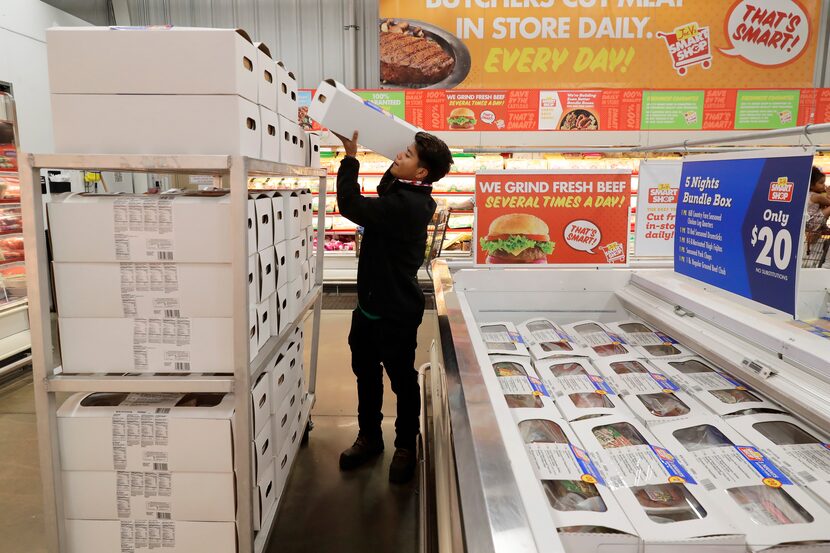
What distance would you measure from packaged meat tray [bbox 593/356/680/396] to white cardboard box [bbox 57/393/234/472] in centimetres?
130

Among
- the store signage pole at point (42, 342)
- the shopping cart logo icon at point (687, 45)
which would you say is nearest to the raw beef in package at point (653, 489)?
the store signage pole at point (42, 342)

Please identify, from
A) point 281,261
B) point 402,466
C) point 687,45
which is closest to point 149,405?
point 281,261

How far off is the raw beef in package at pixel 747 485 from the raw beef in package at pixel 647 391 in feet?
0.22

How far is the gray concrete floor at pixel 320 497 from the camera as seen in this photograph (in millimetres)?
2428

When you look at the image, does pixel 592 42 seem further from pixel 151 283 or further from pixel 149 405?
pixel 149 405

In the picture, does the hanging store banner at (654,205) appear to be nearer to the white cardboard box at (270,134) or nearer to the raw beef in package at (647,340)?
the raw beef in package at (647,340)

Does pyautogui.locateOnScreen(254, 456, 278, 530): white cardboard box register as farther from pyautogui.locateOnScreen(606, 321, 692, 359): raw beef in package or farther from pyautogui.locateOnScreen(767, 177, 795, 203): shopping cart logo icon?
pyautogui.locateOnScreen(767, 177, 795, 203): shopping cart logo icon

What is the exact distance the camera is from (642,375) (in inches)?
73.1

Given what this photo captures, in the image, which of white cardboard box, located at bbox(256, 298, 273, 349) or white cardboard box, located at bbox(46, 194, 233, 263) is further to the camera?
white cardboard box, located at bbox(256, 298, 273, 349)

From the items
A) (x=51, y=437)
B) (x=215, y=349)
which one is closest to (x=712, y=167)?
(x=215, y=349)

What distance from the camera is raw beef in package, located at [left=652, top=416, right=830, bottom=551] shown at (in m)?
1.05

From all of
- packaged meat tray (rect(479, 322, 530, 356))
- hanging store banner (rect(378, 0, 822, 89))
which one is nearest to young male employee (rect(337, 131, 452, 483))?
packaged meat tray (rect(479, 322, 530, 356))

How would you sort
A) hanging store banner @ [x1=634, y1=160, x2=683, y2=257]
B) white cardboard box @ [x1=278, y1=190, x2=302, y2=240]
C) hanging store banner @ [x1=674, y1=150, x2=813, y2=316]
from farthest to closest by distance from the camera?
hanging store banner @ [x1=634, y1=160, x2=683, y2=257]
white cardboard box @ [x1=278, y1=190, x2=302, y2=240]
hanging store banner @ [x1=674, y1=150, x2=813, y2=316]

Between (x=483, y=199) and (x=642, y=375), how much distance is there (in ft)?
4.33
